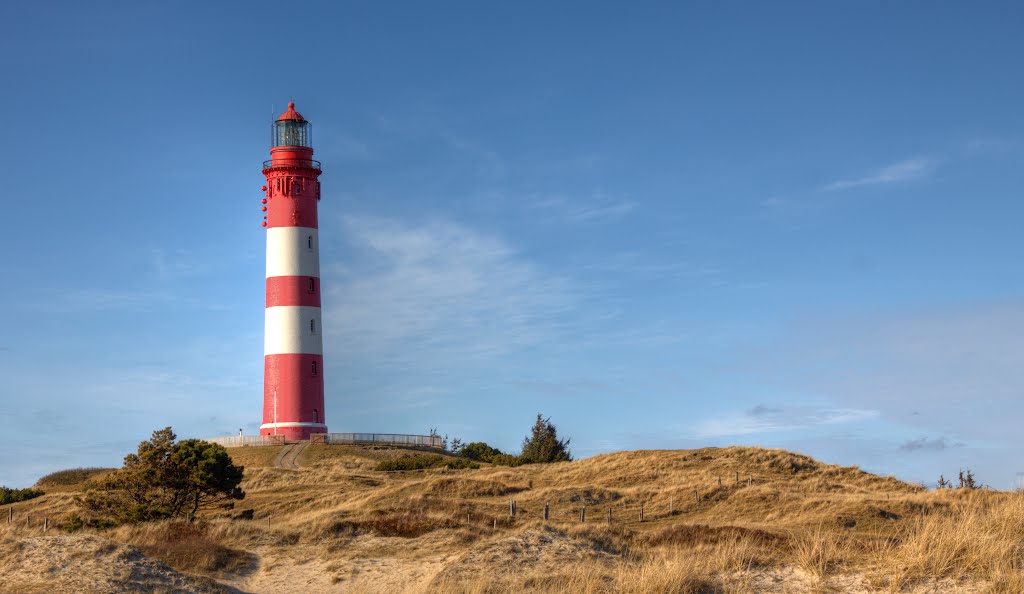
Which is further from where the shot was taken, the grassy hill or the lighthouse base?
the lighthouse base

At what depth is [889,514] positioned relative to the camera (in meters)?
33.3

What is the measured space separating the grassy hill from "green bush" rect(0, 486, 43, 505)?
4.41m

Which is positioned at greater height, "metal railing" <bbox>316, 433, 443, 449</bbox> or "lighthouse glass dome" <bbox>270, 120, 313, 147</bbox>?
"lighthouse glass dome" <bbox>270, 120, 313, 147</bbox>

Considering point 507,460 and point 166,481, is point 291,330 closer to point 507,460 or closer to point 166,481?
point 507,460

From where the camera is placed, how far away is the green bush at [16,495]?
2148 inches

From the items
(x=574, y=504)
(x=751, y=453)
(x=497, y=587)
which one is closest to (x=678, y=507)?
(x=574, y=504)

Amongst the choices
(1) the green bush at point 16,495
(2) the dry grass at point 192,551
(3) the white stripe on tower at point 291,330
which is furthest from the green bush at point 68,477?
(2) the dry grass at point 192,551

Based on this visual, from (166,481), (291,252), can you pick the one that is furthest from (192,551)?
(291,252)

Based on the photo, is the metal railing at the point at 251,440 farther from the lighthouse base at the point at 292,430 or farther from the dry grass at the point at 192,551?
the dry grass at the point at 192,551

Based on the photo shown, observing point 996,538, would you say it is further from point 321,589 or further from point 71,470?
point 71,470

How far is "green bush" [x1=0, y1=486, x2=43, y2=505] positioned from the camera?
54559 millimetres

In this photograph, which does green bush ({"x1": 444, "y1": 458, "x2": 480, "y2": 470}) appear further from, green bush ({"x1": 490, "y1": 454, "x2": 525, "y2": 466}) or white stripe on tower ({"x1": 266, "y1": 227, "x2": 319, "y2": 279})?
white stripe on tower ({"x1": 266, "y1": 227, "x2": 319, "y2": 279})

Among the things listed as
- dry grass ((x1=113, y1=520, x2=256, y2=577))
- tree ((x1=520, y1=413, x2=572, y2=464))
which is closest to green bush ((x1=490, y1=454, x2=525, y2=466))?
tree ((x1=520, y1=413, x2=572, y2=464))

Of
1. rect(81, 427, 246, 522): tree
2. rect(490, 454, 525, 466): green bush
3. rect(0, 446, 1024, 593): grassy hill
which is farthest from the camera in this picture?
rect(490, 454, 525, 466): green bush
